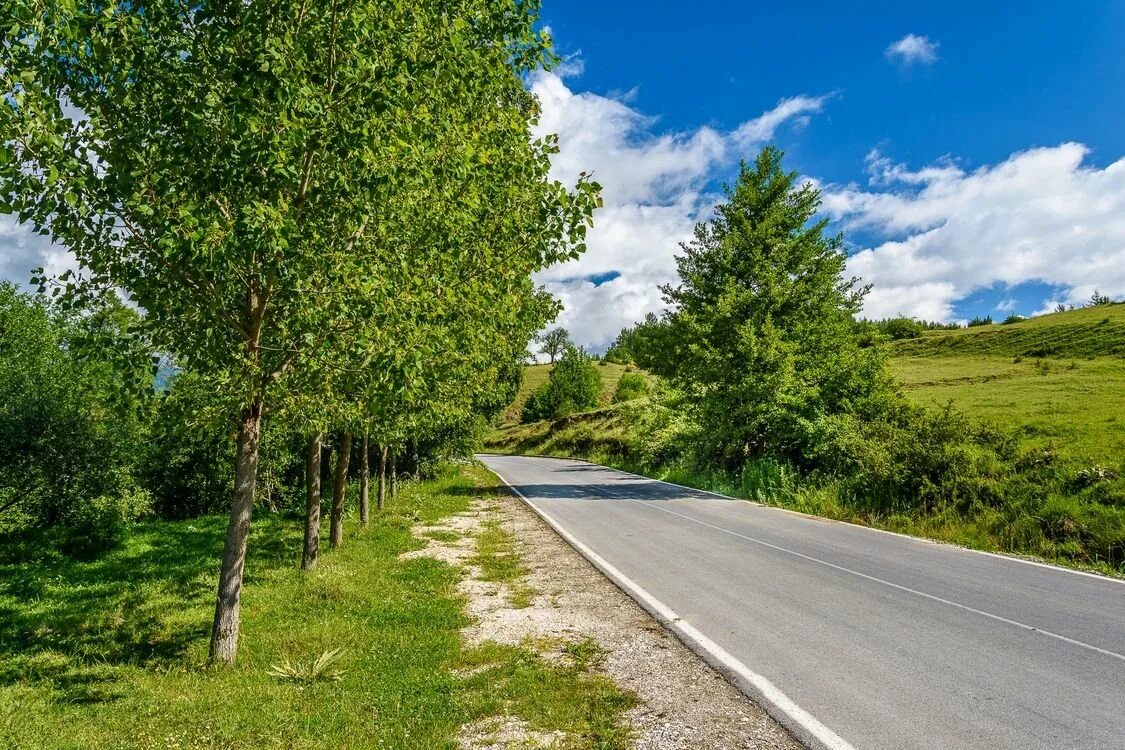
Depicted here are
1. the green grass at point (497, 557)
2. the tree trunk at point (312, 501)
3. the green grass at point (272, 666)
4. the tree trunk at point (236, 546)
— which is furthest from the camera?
the tree trunk at point (312, 501)

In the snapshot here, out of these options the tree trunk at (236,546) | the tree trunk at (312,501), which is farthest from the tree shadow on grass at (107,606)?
the tree trunk at (312,501)

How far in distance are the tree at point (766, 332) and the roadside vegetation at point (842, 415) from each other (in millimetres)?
75

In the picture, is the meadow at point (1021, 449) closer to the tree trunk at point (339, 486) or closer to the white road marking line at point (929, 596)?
the white road marking line at point (929, 596)

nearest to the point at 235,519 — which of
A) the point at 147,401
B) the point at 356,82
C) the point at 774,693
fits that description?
the point at 147,401

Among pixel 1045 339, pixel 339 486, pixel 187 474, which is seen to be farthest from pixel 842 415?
pixel 1045 339

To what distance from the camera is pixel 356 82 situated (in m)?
6.53

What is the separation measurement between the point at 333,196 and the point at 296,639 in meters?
5.81

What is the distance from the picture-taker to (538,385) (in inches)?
4803

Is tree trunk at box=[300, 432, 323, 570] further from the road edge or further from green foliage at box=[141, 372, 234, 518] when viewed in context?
green foliage at box=[141, 372, 234, 518]

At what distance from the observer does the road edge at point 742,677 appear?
5.21 meters

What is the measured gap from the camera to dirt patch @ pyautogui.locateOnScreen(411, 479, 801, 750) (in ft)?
17.6

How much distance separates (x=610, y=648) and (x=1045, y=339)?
5526cm

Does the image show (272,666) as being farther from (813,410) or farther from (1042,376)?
(1042,376)

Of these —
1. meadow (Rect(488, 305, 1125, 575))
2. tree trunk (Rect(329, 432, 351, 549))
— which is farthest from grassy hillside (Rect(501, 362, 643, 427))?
tree trunk (Rect(329, 432, 351, 549))
